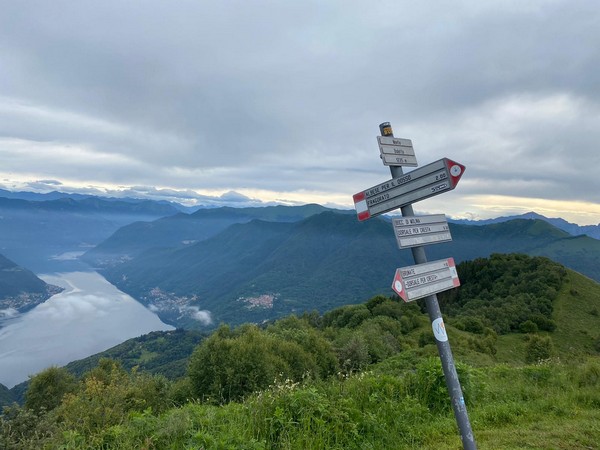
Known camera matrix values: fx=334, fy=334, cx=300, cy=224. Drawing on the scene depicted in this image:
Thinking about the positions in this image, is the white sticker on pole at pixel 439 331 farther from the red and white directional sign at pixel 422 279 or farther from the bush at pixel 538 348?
the bush at pixel 538 348

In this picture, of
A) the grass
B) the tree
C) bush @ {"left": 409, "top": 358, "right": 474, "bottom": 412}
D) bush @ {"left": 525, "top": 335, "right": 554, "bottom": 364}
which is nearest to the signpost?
the grass

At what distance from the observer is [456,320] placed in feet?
195

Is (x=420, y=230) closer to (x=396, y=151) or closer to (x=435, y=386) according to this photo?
(x=396, y=151)

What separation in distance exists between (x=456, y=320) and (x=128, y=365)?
121326 mm

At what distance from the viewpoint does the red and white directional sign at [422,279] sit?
158 inches

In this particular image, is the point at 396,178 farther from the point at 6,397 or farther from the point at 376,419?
the point at 6,397

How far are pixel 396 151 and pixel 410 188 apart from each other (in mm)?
624

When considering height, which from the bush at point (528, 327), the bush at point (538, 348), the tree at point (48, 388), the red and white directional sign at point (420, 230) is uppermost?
the red and white directional sign at point (420, 230)

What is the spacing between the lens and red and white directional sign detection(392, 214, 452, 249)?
4.18 metres

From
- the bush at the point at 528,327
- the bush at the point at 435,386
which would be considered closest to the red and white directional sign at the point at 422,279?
the bush at the point at 435,386

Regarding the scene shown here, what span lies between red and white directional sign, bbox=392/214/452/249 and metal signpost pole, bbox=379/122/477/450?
0.44ft

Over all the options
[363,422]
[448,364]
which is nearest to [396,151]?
[448,364]

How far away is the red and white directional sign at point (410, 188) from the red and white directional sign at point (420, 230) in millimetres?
295

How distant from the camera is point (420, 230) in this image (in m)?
4.52
